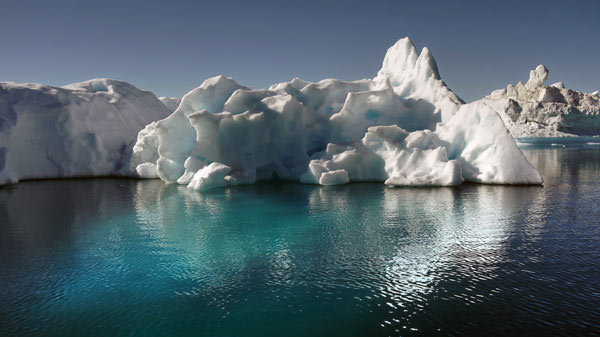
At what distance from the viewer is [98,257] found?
930 centimetres

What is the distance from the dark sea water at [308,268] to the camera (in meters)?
6.07

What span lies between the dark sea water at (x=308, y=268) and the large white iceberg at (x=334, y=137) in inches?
169

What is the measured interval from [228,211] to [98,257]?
18.7ft

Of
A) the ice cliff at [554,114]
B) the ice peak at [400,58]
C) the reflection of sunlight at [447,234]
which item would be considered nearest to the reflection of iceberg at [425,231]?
the reflection of sunlight at [447,234]

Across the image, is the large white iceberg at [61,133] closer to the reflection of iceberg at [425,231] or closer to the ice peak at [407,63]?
the reflection of iceberg at [425,231]

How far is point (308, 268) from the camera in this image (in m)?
8.25

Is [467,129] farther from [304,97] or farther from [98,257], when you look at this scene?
[98,257]

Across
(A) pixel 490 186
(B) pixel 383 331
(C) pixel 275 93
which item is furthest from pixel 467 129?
(B) pixel 383 331

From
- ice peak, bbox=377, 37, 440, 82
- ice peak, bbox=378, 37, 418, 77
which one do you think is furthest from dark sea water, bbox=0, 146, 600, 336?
ice peak, bbox=378, 37, 418, 77

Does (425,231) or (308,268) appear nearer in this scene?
(308,268)

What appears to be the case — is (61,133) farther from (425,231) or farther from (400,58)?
(425,231)

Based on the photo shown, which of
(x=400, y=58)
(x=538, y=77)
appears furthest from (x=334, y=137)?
(x=538, y=77)

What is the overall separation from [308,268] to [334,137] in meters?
16.2

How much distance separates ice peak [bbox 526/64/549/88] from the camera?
105 m
